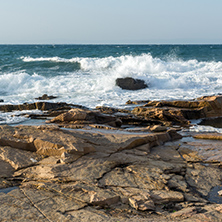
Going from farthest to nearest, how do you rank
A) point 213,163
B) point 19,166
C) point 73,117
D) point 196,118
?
point 196,118 < point 73,117 < point 213,163 < point 19,166

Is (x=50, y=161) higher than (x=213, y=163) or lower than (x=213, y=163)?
higher

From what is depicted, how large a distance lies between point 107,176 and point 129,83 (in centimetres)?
1223

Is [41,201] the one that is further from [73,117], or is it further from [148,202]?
[73,117]

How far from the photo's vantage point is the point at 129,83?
1642 centimetres

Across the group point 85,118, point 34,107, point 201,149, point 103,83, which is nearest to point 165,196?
point 201,149

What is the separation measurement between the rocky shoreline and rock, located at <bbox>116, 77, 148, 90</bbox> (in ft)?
29.8

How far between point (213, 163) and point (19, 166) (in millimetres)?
3602

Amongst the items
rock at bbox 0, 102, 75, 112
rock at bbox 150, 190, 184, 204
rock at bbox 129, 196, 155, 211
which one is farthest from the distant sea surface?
rock at bbox 129, 196, 155, 211

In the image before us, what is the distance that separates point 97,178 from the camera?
444 cm

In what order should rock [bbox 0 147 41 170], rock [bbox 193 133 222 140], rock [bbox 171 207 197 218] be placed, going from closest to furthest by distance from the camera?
rock [bbox 171 207 197 218]
rock [bbox 0 147 41 170]
rock [bbox 193 133 222 140]

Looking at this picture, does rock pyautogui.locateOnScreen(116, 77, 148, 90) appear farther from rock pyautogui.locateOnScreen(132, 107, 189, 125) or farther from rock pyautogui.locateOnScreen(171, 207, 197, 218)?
rock pyautogui.locateOnScreen(171, 207, 197, 218)

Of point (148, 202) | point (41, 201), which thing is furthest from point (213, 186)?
point (41, 201)

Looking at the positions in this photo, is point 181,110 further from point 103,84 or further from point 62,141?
point 103,84

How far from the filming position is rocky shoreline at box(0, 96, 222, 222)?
3633mm
